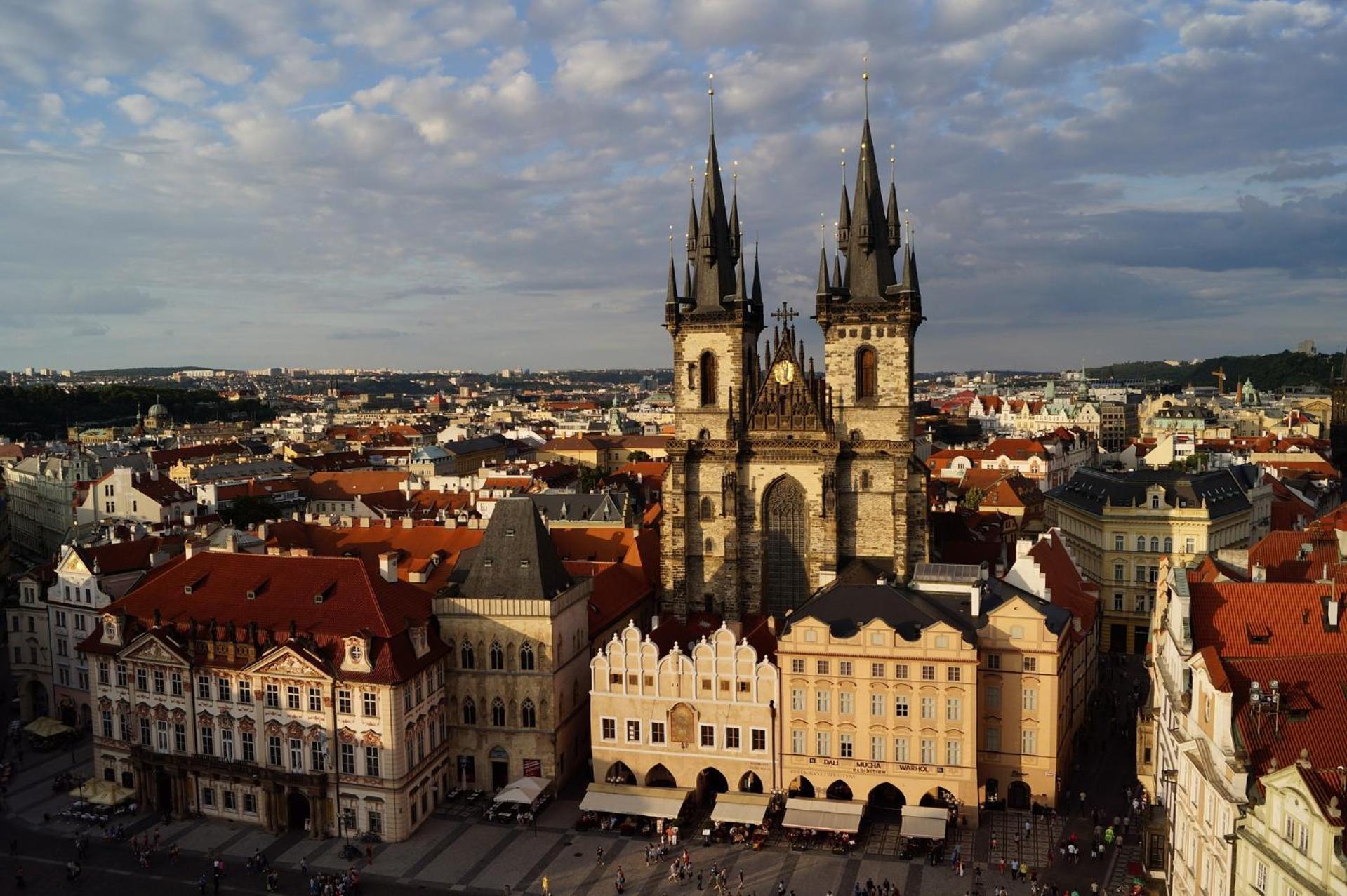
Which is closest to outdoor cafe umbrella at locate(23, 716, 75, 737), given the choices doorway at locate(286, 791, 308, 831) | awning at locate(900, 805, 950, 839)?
doorway at locate(286, 791, 308, 831)

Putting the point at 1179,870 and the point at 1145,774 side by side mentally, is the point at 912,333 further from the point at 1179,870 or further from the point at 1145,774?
the point at 1179,870

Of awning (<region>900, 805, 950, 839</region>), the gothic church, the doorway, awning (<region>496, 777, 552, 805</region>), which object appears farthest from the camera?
the gothic church

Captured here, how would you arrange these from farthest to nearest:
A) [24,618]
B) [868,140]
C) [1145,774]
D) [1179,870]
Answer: [868,140], [24,618], [1145,774], [1179,870]

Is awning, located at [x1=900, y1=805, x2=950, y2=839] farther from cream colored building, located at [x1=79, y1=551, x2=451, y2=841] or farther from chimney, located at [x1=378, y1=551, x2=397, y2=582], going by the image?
chimney, located at [x1=378, y1=551, x2=397, y2=582]

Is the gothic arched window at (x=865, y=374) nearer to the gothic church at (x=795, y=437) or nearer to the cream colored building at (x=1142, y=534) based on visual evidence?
the gothic church at (x=795, y=437)

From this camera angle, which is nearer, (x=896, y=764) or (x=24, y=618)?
(x=896, y=764)

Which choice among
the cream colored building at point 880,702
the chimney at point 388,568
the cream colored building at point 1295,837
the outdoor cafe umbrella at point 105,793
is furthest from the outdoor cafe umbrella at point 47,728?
the cream colored building at point 1295,837

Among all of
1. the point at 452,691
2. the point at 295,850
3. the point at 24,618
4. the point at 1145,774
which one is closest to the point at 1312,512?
the point at 1145,774
